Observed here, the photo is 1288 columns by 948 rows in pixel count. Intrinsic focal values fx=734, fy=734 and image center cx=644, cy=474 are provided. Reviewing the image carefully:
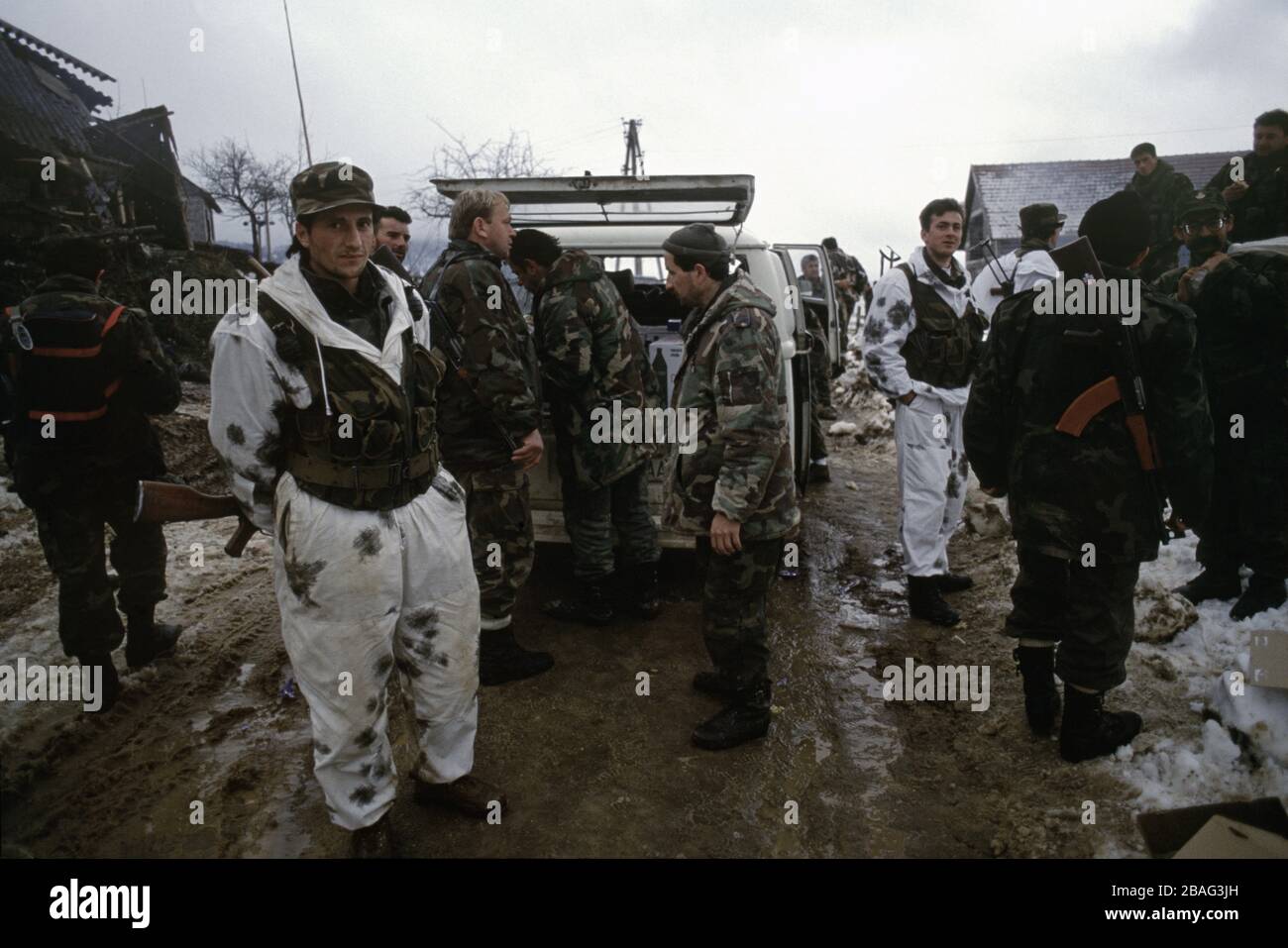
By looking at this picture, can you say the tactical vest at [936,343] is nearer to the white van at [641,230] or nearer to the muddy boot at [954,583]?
the white van at [641,230]

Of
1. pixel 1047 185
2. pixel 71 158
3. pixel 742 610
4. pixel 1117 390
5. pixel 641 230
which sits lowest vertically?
pixel 742 610

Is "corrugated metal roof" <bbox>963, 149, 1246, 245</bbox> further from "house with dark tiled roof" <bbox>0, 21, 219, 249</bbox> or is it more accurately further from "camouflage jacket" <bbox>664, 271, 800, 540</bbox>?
"camouflage jacket" <bbox>664, 271, 800, 540</bbox>

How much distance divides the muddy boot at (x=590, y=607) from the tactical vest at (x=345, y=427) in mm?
2041

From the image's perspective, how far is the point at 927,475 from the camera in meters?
4.09

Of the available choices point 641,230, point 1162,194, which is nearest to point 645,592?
point 641,230

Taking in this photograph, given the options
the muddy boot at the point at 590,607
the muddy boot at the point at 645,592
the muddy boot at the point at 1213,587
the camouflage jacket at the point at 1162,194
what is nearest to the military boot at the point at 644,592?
the muddy boot at the point at 645,592

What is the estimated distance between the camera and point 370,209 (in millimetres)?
2207

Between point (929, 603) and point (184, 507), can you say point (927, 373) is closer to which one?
point (929, 603)

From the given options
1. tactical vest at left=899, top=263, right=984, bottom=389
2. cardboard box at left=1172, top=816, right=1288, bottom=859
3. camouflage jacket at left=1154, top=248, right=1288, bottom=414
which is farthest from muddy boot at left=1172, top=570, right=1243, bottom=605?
cardboard box at left=1172, top=816, right=1288, bottom=859

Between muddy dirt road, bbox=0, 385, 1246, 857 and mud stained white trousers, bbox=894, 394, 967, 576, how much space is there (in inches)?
17.8

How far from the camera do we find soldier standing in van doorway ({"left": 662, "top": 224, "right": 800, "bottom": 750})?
107 inches

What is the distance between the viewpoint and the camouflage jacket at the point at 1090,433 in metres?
2.56

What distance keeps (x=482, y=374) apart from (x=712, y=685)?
180 centimetres
